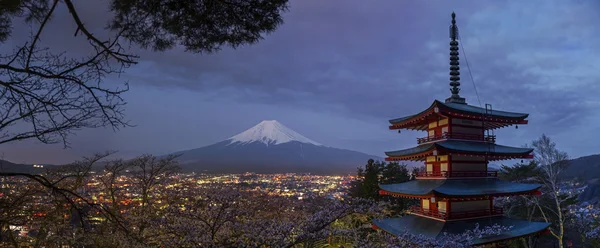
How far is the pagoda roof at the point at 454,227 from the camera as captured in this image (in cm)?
957

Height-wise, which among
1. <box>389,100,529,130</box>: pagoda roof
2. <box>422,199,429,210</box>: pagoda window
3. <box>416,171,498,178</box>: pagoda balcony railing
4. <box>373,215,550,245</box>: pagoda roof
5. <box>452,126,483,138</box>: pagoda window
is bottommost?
<box>373,215,550,245</box>: pagoda roof

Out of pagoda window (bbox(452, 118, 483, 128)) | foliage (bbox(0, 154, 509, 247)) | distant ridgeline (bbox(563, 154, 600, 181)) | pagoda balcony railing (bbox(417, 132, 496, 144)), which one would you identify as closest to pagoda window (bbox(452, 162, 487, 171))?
pagoda balcony railing (bbox(417, 132, 496, 144))

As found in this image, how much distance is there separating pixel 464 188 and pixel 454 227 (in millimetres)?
1286

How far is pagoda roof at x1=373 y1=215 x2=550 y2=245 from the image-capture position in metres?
9.57

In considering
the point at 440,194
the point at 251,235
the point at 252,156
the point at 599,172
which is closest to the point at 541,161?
the point at 440,194

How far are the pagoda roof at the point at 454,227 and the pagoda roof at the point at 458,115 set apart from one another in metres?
3.47

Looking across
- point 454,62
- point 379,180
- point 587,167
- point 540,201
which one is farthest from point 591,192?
point 454,62

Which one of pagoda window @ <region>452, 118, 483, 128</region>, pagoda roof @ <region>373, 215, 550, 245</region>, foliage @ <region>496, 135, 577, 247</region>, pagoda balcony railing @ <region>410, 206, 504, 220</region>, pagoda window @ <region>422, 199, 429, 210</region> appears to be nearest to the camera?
pagoda roof @ <region>373, 215, 550, 245</region>

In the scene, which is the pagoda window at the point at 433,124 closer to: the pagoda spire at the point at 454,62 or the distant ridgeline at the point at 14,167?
the pagoda spire at the point at 454,62

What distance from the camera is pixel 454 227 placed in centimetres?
987

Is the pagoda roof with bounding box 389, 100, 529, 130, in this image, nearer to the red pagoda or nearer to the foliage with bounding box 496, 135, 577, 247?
the red pagoda

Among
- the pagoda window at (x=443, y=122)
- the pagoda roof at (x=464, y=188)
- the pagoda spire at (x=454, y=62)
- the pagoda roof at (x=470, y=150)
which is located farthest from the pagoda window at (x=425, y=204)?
the pagoda spire at (x=454, y=62)

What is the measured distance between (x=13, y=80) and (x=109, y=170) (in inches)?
457

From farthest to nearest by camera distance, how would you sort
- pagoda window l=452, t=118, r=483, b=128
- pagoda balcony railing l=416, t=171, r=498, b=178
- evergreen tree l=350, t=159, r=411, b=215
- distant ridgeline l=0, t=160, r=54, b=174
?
evergreen tree l=350, t=159, r=411, b=215, pagoda window l=452, t=118, r=483, b=128, pagoda balcony railing l=416, t=171, r=498, b=178, distant ridgeline l=0, t=160, r=54, b=174
